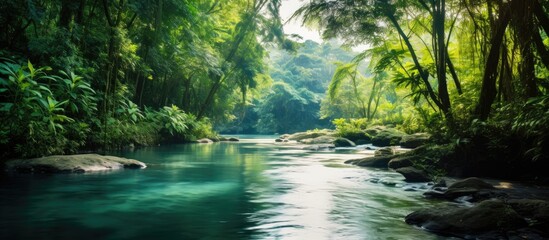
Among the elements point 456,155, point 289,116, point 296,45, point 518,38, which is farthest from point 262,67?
point 289,116

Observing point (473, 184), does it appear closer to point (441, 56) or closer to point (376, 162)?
point (441, 56)

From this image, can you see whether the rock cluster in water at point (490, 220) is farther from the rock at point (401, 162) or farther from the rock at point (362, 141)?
the rock at point (362, 141)

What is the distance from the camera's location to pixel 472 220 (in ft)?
13.4

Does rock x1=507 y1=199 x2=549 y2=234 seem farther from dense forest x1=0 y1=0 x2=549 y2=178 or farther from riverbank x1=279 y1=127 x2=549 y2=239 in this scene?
dense forest x1=0 y1=0 x2=549 y2=178

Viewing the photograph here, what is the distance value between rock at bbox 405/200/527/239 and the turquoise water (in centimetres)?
22

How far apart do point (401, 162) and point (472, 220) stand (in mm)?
6323

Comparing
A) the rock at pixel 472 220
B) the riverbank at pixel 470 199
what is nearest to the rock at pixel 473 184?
the riverbank at pixel 470 199

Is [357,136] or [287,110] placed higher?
[287,110]

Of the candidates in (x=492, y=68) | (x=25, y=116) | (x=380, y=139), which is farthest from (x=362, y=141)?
(x=25, y=116)

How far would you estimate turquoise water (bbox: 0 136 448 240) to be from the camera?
4.14 metres

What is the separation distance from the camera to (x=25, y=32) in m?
11.7

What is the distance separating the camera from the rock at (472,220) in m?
3.96

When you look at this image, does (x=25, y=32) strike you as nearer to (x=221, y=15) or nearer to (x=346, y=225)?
(x=346, y=225)

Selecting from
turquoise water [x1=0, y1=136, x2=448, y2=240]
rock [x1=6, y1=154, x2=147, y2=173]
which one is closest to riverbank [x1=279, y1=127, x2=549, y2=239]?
turquoise water [x1=0, y1=136, x2=448, y2=240]
